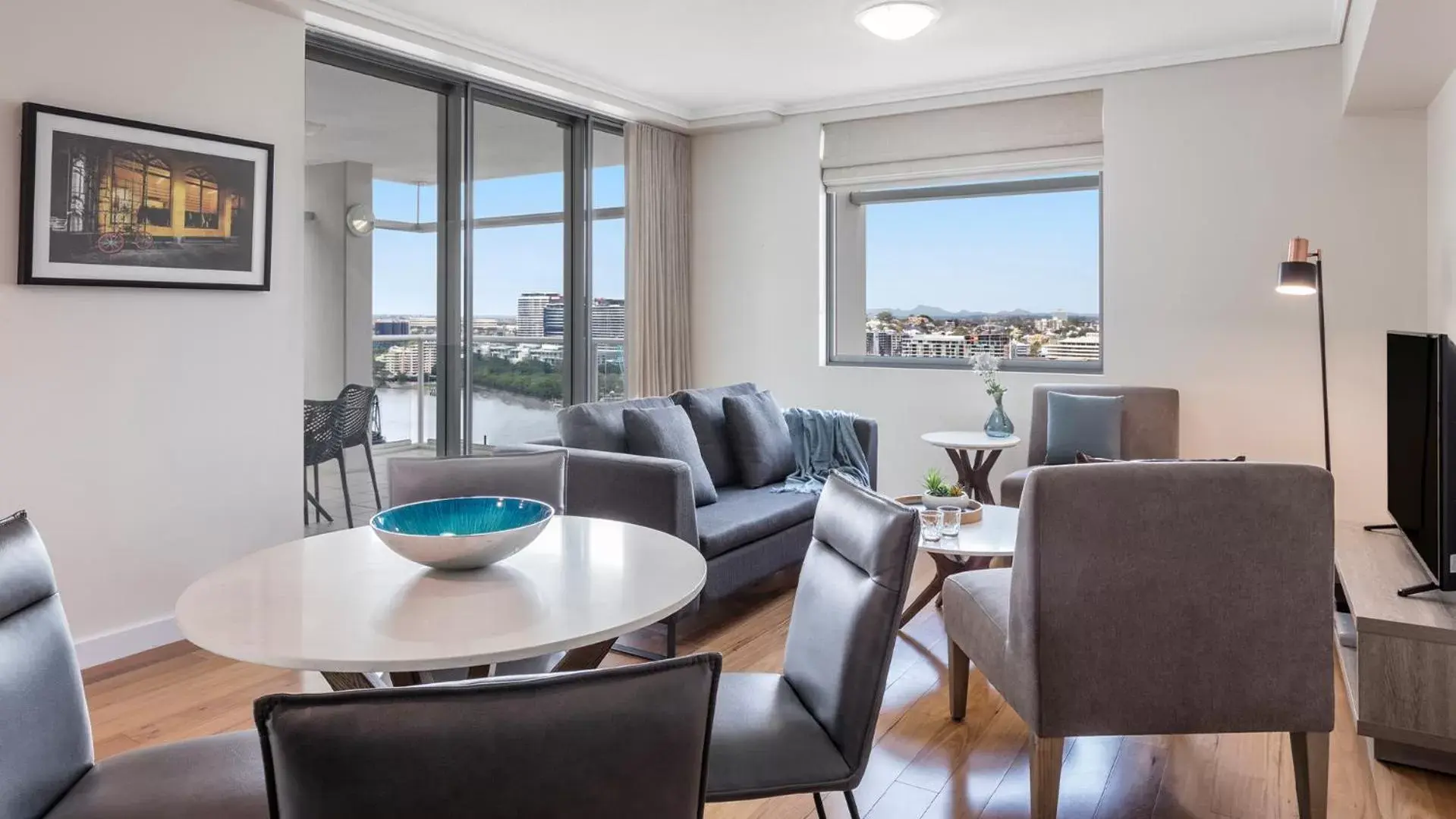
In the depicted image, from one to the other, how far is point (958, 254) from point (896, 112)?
93 centimetres

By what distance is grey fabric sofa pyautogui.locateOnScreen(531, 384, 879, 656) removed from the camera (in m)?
3.38

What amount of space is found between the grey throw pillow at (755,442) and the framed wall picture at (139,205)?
208 centimetres

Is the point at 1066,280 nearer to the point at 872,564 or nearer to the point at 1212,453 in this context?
the point at 1212,453

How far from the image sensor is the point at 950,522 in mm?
3268

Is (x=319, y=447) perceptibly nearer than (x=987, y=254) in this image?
Yes

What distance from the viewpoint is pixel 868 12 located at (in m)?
3.90

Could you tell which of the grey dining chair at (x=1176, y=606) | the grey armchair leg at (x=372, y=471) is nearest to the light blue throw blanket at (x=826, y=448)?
the grey armchair leg at (x=372, y=471)

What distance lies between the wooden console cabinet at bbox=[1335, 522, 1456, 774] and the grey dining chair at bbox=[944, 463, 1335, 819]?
0.42 m

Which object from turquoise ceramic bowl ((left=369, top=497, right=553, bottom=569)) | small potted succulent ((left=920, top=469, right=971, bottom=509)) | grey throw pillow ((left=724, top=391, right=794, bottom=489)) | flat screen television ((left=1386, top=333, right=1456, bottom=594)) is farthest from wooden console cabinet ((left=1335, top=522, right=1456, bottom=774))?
grey throw pillow ((left=724, top=391, right=794, bottom=489))

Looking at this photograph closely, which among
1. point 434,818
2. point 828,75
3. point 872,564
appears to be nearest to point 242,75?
point 828,75

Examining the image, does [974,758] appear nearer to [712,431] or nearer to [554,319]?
[712,431]

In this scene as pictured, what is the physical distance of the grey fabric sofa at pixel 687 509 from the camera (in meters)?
3.38

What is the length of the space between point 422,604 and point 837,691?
28.5 inches

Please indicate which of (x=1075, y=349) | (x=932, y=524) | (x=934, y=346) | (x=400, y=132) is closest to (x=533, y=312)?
(x=400, y=132)
